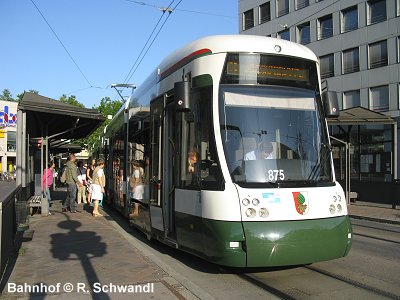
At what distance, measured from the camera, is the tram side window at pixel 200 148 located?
633 centimetres

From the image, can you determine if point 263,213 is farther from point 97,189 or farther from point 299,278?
point 97,189

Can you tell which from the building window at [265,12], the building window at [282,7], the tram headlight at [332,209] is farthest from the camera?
the building window at [265,12]

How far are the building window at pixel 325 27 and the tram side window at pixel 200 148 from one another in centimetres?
3259

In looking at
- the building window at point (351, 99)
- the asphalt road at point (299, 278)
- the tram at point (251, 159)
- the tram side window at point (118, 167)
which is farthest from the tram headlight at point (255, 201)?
the building window at point (351, 99)

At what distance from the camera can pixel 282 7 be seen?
41.0 m

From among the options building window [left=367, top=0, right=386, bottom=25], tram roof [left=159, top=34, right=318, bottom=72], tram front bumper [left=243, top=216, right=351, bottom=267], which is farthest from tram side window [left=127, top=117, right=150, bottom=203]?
building window [left=367, top=0, right=386, bottom=25]

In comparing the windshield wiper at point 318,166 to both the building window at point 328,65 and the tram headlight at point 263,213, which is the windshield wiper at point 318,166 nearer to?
the tram headlight at point 263,213

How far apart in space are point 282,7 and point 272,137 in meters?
37.3

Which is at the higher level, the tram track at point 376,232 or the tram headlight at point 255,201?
the tram headlight at point 255,201

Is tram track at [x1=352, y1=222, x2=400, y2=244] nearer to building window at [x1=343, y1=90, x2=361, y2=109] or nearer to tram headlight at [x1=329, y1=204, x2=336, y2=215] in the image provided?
tram headlight at [x1=329, y1=204, x2=336, y2=215]

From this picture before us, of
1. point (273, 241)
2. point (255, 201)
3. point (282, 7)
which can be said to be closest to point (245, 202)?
point (255, 201)

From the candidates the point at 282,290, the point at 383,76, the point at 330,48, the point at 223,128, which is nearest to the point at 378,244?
the point at 282,290

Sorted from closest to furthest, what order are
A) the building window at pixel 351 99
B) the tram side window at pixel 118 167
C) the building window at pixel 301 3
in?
1. the tram side window at pixel 118 167
2. the building window at pixel 351 99
3. the building window at pixel 301 3

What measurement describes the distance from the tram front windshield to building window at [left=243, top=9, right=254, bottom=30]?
39.4 metres
